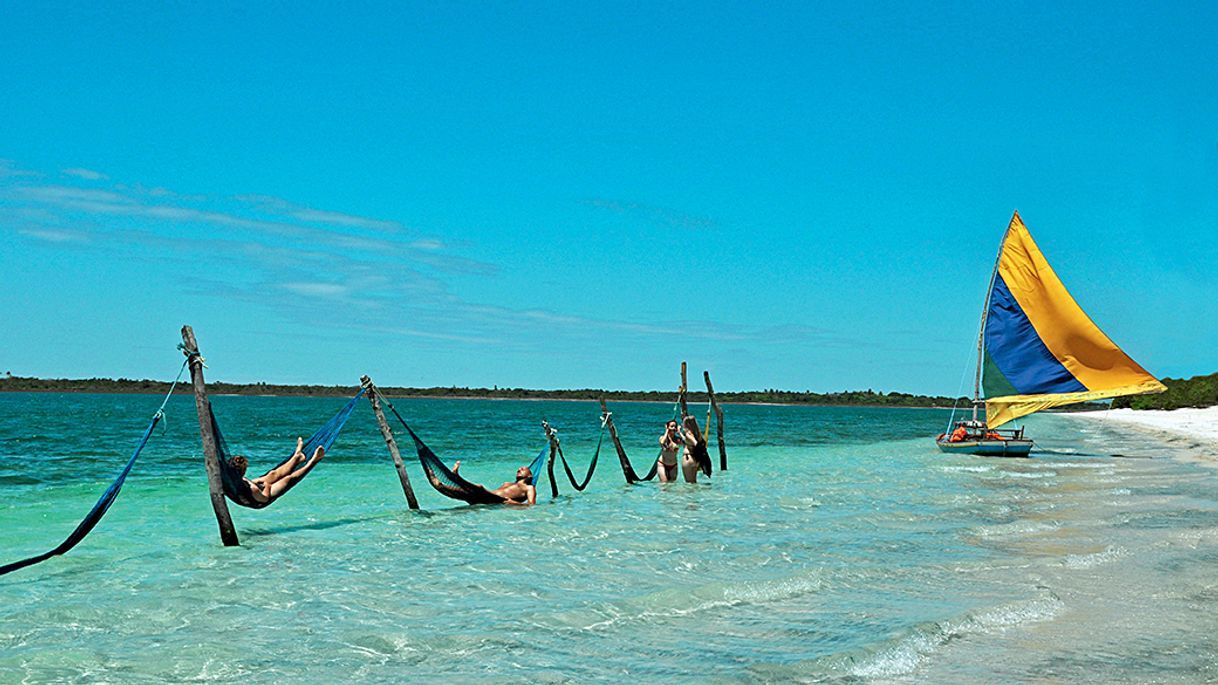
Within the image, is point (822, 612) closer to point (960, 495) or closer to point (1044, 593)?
point (1044, 593)

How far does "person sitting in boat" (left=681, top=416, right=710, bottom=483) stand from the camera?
20609 mm

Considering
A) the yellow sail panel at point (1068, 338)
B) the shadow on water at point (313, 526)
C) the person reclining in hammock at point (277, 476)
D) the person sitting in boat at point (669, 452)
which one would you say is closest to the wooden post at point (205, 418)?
the person reclining in hammock at point (277, 476)

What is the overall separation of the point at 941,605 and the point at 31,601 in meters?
8.20

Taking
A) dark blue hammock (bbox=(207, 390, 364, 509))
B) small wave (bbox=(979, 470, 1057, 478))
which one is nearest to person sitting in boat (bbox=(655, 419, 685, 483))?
small wave (bbox=(979, 470, 1057, 478))

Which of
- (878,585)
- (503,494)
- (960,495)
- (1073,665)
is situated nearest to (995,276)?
(960,495)

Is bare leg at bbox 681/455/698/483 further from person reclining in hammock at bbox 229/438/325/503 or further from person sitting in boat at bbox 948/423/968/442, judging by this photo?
person sitting in boat at bbox 948/423/968/442

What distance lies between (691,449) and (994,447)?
41.5ft

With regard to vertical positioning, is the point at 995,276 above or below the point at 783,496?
above

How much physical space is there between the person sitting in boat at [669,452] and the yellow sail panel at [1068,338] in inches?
527

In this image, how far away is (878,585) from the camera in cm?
929

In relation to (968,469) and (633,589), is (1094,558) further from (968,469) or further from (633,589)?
(968,469)

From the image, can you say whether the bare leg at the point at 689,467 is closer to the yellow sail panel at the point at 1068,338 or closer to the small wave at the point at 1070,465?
the small wave at the point at 1070,465

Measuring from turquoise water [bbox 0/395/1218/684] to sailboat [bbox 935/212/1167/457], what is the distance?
32.5 ft

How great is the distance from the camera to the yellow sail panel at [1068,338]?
2772 centimetres
